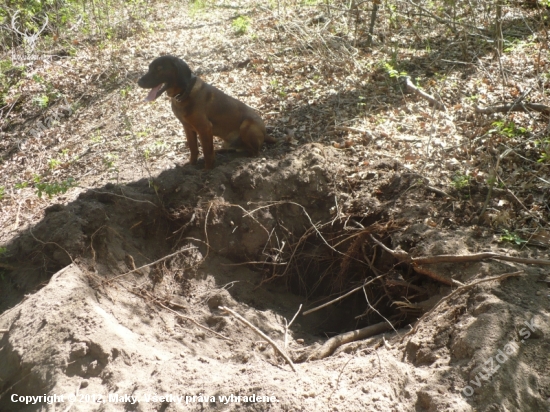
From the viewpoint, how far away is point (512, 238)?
4035 mm

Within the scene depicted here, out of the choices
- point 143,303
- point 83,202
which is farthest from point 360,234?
point 83,202

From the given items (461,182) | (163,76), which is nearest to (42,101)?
(163,76)

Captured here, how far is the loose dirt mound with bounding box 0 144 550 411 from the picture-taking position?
118 inches

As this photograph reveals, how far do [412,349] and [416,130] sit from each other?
10.6ft

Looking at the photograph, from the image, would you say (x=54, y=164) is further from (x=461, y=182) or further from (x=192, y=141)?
(x=461, y=182)

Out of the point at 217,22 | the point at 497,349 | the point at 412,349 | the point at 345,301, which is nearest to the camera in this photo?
the point at 497,349

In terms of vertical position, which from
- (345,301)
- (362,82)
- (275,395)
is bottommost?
(345,301)

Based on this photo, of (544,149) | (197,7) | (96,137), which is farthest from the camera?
(197,7)

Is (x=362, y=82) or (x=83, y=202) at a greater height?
(x=362, y=82)

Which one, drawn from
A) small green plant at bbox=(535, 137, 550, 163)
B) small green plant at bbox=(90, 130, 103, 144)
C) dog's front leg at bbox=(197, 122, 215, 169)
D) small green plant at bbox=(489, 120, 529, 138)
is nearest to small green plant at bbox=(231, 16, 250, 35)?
small green plant at bbox=(90, 130, 103, 144)

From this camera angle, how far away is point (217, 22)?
10.3 metres

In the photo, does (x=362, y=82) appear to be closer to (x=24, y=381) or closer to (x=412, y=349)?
(x=412, y=349)

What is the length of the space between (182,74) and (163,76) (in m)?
0.21

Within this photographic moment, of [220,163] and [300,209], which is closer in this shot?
[300,209]
